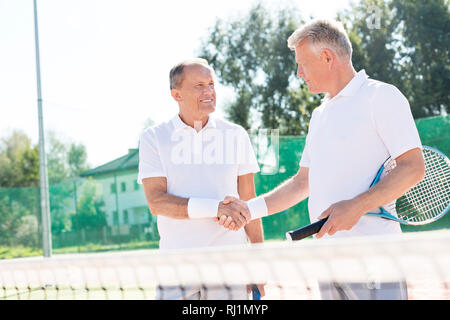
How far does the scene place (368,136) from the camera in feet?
7.24

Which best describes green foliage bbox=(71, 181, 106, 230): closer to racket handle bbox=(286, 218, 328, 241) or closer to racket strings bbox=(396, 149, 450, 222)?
racket strings bbox=(396, 149, 450, 222)

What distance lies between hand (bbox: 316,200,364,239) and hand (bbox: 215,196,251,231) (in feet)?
1.70

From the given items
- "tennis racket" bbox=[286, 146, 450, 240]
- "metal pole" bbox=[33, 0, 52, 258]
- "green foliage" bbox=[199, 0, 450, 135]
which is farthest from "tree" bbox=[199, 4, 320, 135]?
"tennis racket" bbox=[286, 146, 450, 240]

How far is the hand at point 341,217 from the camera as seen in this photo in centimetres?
210

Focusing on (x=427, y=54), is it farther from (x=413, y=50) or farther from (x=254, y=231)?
(x=254, y=231)

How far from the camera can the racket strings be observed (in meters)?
2.63

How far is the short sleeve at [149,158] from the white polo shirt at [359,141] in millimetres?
709

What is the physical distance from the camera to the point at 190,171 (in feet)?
8.75

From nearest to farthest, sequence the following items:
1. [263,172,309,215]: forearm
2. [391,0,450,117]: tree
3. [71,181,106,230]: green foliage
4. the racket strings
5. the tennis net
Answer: the tennis net < the racket strings < [263,172,309,215]: forearm < [71,181,106,230]: green foliage < [391,0,450,117]: tree

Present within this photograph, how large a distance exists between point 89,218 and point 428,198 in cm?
1164
